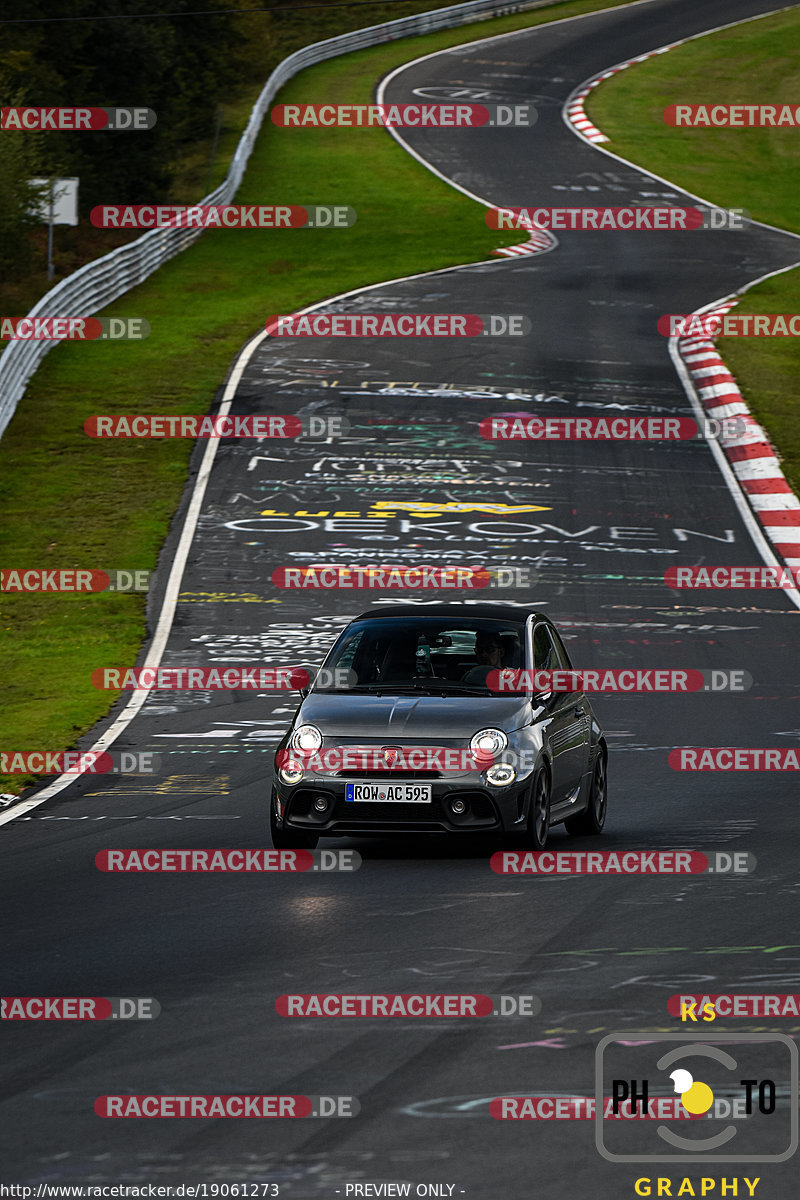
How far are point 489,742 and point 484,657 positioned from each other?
1192 mm

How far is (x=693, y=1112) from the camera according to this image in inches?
238

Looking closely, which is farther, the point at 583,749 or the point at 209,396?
the point at 209,396

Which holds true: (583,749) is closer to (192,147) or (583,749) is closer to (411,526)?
(411,526)

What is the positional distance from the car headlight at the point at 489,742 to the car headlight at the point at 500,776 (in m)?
0.12

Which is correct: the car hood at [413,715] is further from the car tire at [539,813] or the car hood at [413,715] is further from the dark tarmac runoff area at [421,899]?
the dark tarmac runoff area at [421,899]

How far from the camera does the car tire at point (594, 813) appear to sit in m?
12.6

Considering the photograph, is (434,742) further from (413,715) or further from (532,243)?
(532,243)

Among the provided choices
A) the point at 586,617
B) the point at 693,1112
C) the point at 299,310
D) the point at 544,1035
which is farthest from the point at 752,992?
the point at 299,310

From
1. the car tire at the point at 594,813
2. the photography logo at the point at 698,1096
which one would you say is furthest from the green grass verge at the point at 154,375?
the photography logo at the point at 698,1096

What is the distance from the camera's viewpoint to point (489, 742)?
11.4 m

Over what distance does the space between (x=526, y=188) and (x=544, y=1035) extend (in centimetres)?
5246

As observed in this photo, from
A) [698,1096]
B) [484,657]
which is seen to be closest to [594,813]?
[484,657]

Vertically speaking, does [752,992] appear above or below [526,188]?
below

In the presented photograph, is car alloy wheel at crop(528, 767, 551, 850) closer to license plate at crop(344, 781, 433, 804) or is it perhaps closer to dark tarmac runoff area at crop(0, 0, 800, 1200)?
dark tarmac runoff area at crop(0, 0, 800, 1200)
